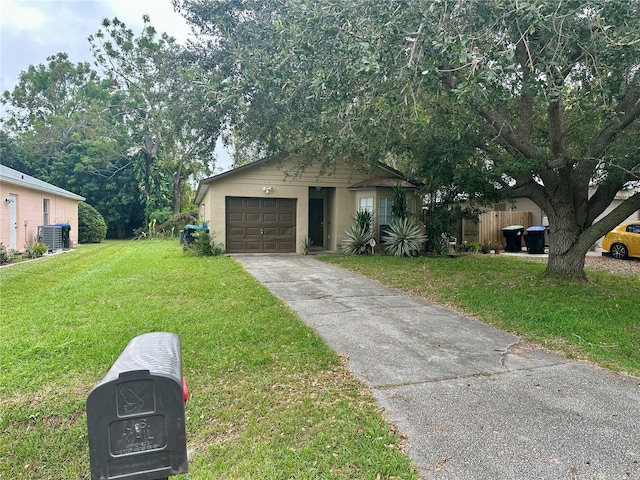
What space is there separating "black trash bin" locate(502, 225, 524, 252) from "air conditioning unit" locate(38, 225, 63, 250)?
17711mm

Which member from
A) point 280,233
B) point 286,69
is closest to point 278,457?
point 286,69

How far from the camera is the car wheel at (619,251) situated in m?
13.0

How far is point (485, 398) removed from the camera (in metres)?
3.31

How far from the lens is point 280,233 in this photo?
48.7 ft

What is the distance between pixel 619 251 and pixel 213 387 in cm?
1472

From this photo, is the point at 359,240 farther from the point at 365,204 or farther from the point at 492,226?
the point at 492,226

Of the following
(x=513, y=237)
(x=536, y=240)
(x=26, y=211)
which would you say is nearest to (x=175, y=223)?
A: (x=26, y=211)

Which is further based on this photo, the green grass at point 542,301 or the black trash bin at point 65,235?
the black trash bin at point 65,235

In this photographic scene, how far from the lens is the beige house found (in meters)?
14.1

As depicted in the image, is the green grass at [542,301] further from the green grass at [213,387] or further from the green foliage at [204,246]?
the green foliage at [204,246]

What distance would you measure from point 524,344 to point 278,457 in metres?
3.61

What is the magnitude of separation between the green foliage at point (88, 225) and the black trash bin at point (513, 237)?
20.9 meters

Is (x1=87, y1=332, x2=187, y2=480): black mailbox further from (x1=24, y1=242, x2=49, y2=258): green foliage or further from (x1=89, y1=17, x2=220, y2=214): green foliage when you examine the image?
(x1=89, y1=17, x2=220, y2=214): green foliage

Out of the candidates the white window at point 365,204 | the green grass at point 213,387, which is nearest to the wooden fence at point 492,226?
the white window at point 365,204
